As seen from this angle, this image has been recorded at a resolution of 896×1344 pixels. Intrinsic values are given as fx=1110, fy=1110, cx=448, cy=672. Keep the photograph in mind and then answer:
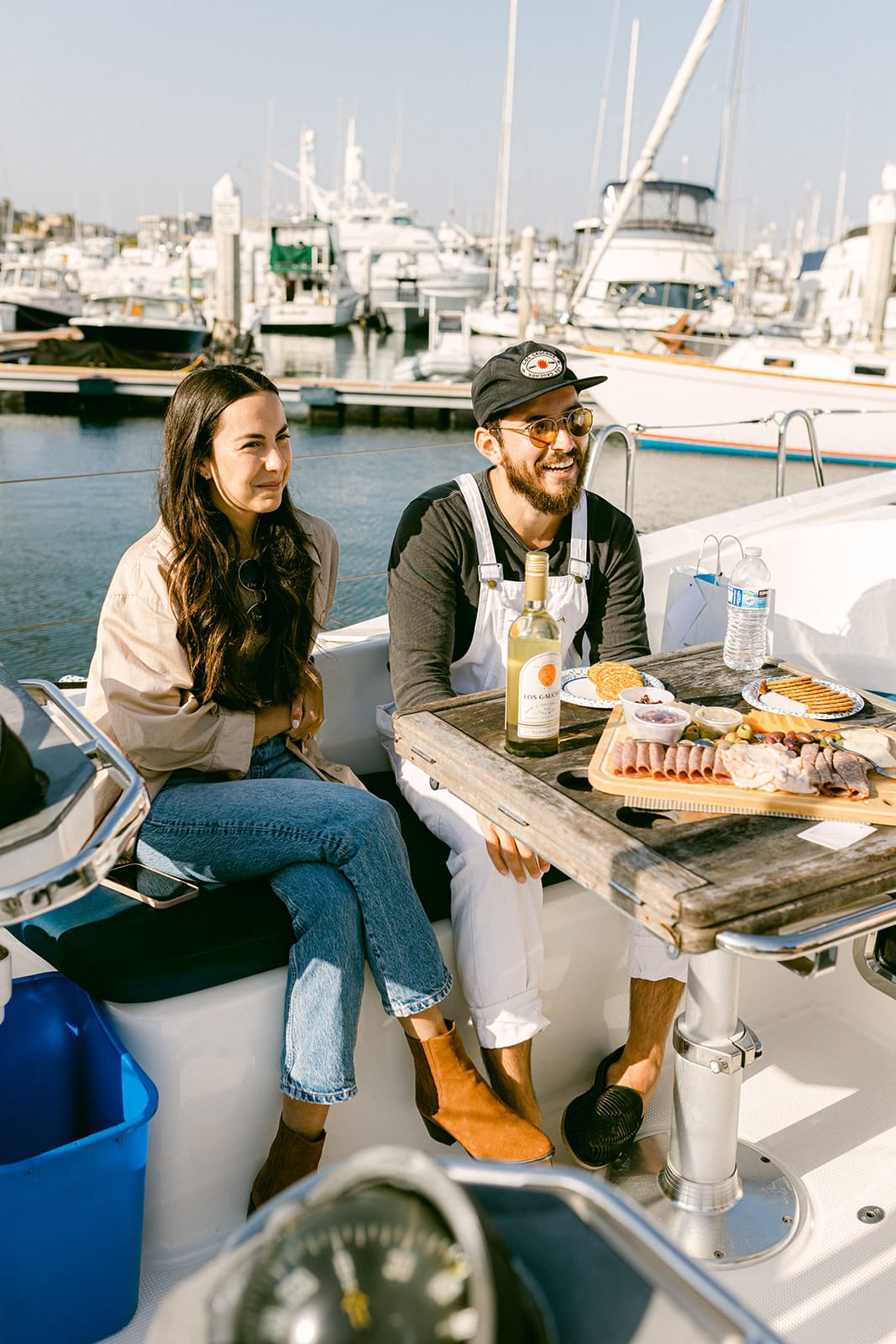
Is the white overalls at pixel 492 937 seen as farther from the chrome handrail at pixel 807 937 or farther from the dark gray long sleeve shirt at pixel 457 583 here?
the chrome handrail at pixel 807 937

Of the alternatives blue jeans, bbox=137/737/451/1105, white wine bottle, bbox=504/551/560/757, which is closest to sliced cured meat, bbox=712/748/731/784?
white wine bottle, bbox=504/551/560/757

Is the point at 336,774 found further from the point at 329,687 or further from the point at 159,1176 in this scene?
the point at 159,1176

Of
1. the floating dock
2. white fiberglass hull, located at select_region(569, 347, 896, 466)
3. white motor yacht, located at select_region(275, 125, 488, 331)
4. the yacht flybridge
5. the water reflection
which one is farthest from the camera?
white motor yacht, located at select_region(275, 125, 488, 331)

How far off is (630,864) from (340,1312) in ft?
2.60

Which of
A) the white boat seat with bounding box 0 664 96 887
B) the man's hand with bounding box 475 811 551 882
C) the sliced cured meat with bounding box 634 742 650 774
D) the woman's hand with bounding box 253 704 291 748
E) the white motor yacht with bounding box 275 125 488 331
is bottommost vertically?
the man's hand with bounding box 475 811 551 882

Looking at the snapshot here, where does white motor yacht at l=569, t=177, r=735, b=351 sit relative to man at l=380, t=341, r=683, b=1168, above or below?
above

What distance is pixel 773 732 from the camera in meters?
1.63

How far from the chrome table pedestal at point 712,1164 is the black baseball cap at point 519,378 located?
1085 mm

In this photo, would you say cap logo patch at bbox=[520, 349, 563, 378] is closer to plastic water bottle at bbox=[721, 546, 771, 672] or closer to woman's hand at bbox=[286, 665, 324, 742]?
plastic water bottle at bbox=[721, 546, 771, 672]

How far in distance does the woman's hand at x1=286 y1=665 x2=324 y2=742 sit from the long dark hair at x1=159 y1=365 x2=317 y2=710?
0.06 ft

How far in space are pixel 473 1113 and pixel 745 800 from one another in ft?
2.24

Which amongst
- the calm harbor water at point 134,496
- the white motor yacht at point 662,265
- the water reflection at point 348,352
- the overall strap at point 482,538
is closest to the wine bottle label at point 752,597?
the overall strap at point 482,538

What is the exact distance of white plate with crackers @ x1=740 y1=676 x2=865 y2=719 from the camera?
175 centimetres

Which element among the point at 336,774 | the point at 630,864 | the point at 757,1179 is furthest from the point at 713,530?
the point at 630,864
